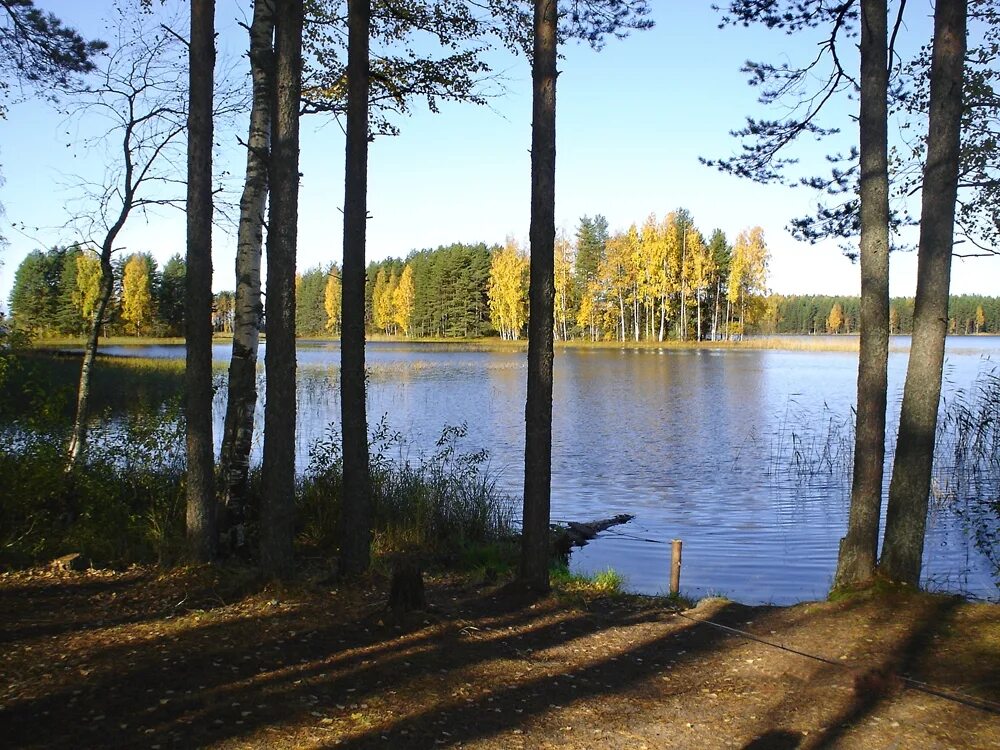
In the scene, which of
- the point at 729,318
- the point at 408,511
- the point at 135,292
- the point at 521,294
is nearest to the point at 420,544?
the point at 408,511

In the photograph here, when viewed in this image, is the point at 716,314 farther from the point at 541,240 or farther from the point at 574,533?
the point at 541,240

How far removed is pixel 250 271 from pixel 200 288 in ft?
3.36

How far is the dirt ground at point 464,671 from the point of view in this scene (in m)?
4.43

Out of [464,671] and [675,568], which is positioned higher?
[464,671]

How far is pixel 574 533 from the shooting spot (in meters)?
12.2

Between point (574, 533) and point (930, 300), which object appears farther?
point (574, 533)

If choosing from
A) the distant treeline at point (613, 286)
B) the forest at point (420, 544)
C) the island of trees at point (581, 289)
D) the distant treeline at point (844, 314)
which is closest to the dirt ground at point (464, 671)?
the forest at point (420, 544)

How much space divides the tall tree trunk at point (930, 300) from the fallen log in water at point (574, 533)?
16.2 feet

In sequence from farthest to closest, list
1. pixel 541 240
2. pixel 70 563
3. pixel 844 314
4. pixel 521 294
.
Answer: pixel 844 314
pixel 521 294
pixel 70 563
pixel 541 240

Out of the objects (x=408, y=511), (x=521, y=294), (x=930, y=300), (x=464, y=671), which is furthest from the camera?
(x=521, y=294)

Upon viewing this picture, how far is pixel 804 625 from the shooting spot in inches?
262

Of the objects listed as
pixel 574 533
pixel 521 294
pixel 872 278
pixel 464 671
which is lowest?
pixel 574 533

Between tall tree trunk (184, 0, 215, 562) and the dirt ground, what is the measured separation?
2.01 feet

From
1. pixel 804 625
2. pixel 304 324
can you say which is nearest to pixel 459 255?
pixel 304 324
